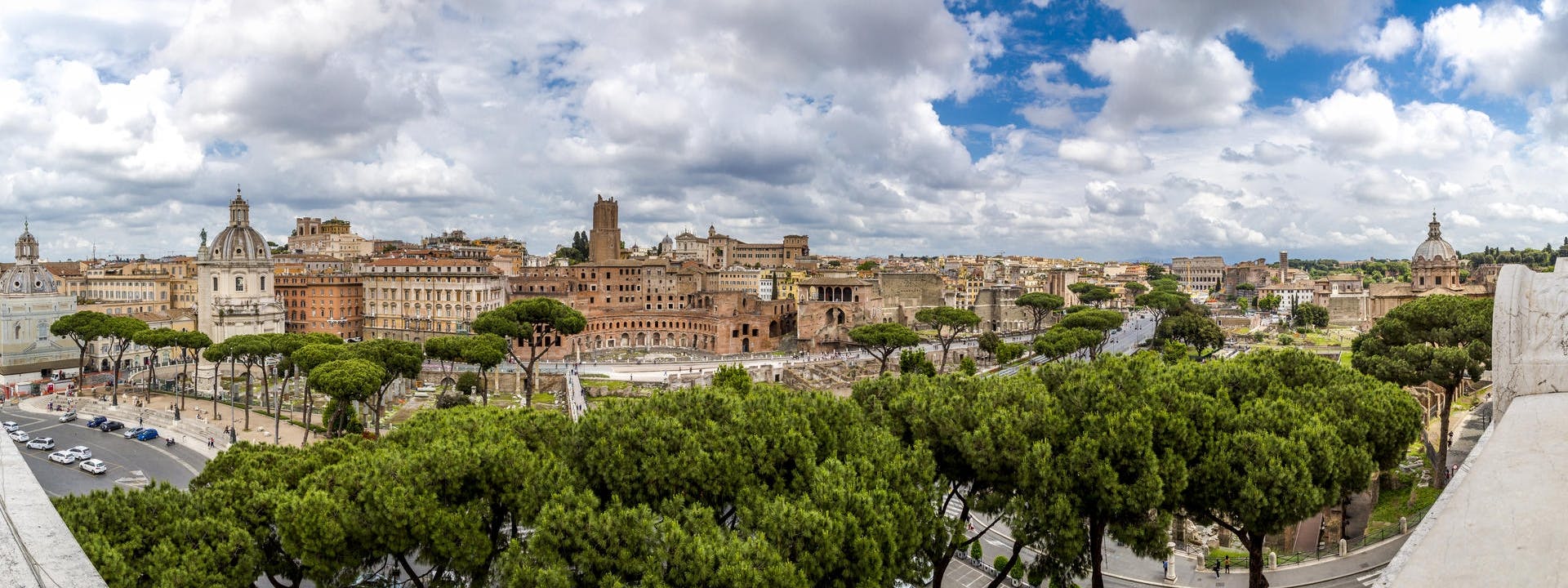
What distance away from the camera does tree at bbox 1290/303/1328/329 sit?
77.1 metres

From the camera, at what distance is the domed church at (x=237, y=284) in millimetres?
59750

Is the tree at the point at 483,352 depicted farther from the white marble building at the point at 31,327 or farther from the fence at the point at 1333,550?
the white marble building at the point at 31,327

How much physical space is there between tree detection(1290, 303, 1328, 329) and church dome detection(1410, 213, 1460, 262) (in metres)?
15.8

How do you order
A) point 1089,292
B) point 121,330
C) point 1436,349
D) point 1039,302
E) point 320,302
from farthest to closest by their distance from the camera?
point 1089,292 < point 1039,302 < point 320,302 < point 121,330 < point 1436,349

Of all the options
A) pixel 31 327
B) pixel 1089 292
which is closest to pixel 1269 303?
pixel 1089 292

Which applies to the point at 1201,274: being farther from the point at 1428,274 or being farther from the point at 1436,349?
the point at 1436,349

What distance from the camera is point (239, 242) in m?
61.6

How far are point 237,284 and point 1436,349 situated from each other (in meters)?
68.1

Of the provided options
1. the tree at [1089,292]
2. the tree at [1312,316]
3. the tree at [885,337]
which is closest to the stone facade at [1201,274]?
the tree at [1089,292]

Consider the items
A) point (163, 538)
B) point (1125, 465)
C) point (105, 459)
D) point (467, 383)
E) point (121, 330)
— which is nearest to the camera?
point (163, 538)

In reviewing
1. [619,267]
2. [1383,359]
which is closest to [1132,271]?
[619,267]

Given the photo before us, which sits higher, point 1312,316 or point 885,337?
point 1312,316

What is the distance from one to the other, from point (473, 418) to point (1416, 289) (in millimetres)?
65461

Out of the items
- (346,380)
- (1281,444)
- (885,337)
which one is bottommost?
(885,337)
